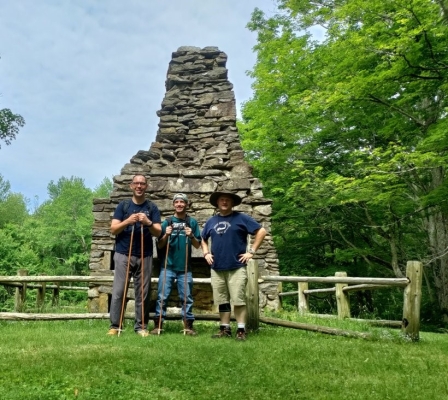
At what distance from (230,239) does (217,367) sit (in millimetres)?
1694

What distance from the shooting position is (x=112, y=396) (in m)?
2.56

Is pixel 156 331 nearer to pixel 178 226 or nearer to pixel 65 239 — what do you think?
pixel 178 226

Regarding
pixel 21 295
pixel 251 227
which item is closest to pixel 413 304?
pixel 251 227

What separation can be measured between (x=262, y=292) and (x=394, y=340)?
3544 millimetres

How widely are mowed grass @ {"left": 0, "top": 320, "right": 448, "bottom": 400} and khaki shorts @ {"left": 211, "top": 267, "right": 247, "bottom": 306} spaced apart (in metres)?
0.44

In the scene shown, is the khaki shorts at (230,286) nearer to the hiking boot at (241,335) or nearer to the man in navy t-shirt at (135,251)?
the hiking boot at (241,335)

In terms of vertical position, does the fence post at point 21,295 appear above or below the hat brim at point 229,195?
below

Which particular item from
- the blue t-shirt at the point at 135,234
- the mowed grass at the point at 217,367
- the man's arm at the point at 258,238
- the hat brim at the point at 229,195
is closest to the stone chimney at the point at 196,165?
the blue t-shirt at the point at 135,234

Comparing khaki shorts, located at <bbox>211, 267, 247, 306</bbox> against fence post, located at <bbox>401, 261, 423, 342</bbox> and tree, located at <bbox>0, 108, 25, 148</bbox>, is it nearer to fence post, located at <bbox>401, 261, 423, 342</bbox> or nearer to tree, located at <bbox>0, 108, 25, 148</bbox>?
fence post, located at <bbox>401, 261, 423, 342</bbox>

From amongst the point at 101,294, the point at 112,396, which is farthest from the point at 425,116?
the point at 112,396

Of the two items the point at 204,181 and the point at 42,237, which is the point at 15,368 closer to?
the point at 204,181

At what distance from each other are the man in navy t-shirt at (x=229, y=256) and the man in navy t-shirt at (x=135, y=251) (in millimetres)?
721

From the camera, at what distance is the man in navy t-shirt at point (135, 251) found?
4.86 m

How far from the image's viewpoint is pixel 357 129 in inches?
421
